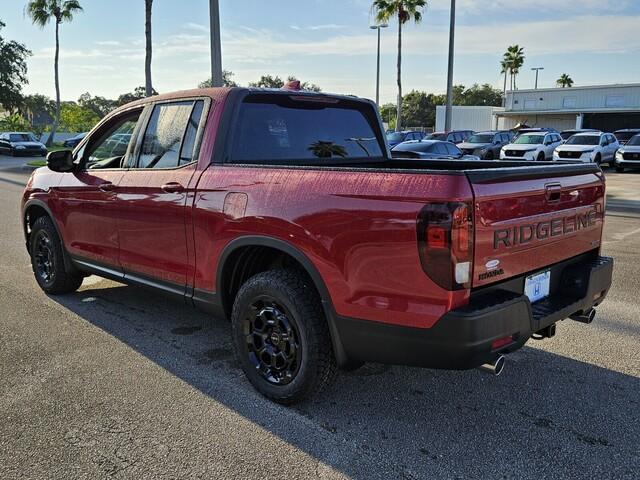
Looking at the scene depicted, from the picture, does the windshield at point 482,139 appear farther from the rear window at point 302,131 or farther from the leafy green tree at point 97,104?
the leafy green tree at point 97,104

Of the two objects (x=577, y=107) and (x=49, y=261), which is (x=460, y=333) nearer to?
(x=49, y=261)

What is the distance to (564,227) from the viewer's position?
130 inches

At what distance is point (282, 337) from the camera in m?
3.39

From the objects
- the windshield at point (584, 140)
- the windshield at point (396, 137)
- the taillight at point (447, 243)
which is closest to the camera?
the taillight at point (447, 243)

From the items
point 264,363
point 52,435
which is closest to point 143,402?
point 52,435

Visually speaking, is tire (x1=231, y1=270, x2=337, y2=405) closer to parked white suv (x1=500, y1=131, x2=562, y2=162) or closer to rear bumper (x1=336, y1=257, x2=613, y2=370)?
rear bumper (x1=336, y1=257, x2=613, y2=370)

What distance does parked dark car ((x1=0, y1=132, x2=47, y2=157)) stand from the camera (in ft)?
111

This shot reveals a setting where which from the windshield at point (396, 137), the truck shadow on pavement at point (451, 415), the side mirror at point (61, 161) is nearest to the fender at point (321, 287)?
the truck shadow on pavement at point (451, 415)

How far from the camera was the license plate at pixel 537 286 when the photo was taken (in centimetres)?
313

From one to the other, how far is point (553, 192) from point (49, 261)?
4641mm

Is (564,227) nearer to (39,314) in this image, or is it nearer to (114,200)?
(114,200)

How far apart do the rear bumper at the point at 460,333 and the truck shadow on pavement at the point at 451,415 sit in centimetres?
46

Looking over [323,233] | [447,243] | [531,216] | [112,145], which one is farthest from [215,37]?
[447,243]

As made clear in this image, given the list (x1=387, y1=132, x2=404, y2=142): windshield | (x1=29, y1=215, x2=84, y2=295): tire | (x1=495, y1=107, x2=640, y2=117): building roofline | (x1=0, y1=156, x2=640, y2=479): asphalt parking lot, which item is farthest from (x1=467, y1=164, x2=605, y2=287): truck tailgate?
(x1=495, y1=107, x2=640, y2=117): building roofline
